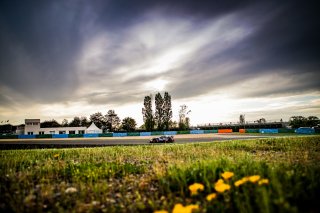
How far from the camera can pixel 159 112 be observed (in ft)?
264

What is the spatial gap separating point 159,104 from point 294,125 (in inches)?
2014

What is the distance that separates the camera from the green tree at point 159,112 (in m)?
78.7

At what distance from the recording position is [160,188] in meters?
4.48

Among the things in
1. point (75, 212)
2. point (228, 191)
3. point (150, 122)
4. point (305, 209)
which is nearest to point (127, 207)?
point (75, 212)

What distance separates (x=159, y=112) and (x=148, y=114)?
4.75m

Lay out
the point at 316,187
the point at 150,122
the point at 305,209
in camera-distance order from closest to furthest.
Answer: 1. the point at 305,209
2. the point at 316,187
3. the point at 150,122

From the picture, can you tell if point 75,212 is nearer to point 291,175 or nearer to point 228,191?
point 228,191

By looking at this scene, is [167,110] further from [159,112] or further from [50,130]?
[50,130]

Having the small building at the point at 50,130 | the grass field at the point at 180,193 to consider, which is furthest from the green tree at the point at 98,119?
the grass field at the point at 180,193

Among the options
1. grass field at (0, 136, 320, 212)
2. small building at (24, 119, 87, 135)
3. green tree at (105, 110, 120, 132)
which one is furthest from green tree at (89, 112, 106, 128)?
grass field at (0, 136, 320, 212)

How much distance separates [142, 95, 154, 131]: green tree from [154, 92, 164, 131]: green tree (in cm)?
209

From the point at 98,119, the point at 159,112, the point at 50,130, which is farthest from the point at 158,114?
the point at 98,119

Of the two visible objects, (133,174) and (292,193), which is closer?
(292,193)

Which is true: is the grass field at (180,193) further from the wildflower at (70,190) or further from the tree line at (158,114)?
the tree line at (158,114)
